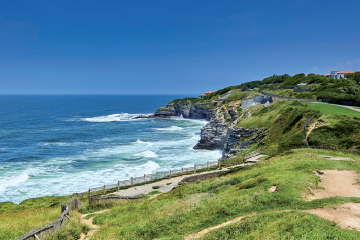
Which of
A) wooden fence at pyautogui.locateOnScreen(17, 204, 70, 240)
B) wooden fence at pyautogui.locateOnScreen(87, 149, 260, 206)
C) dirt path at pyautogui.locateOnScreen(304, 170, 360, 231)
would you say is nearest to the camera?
dirt path at pyautogui.locateOnScreen(304, 170, 360, 231)

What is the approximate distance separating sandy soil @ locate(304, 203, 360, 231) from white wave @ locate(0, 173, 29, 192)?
36.6 m

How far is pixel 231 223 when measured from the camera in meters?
11.6

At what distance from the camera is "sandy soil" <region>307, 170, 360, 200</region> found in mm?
14195

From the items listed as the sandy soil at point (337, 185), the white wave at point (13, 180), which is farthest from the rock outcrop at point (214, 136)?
the sandy soil at point (337, 185)

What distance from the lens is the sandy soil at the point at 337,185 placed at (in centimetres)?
1420

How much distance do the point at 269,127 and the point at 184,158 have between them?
1602cm

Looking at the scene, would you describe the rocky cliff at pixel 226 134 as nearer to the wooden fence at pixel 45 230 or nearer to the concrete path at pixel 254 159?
the concrete path at pixel 254 159

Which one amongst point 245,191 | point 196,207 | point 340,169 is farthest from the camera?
point 340,169

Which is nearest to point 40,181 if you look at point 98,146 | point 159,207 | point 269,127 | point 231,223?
point 98,146

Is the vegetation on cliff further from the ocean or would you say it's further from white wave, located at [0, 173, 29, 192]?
white wave, located at [0, 173, 29, 192]

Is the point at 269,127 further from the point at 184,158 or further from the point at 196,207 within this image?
the point at 196,207

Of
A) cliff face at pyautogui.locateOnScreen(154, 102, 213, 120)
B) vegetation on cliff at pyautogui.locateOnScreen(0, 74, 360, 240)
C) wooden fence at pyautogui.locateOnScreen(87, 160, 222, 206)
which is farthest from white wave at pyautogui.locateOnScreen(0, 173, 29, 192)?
cliff face at pyautogui.locateOnScreen(154, 102, 213, 120)

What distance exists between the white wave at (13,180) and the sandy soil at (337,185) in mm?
36361

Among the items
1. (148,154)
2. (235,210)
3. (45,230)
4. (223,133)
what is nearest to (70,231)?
(45,230)
